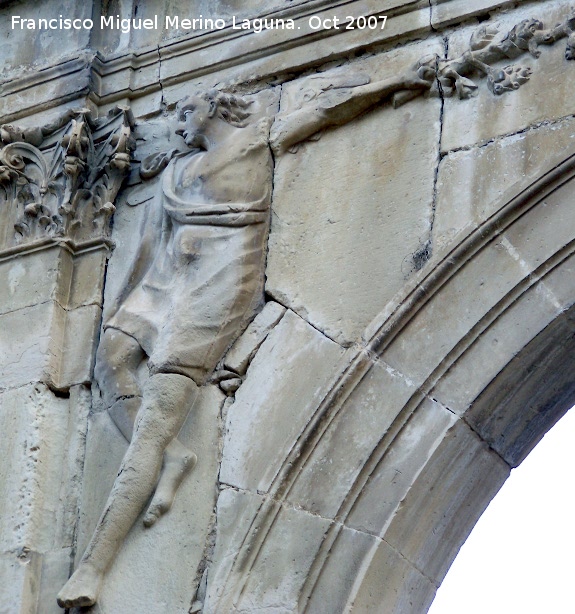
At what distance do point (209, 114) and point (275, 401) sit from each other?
50.1 inches

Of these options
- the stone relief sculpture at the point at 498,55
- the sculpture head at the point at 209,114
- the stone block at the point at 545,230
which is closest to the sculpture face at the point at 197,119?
the sculpture head at the point at 209,114

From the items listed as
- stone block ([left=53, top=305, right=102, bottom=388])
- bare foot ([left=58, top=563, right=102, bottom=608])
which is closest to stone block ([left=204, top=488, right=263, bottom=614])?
bare foot ([left=58, top=563, right=102, bottom=608])

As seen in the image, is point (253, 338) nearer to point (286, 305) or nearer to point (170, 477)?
point (286, 305)

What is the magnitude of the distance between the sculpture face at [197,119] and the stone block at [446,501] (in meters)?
1.65

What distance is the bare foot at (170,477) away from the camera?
4.89 metres

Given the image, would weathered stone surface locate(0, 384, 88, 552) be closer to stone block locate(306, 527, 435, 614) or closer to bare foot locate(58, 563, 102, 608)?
bare foot locate(58, 563, 102, 608)

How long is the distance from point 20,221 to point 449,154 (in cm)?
184

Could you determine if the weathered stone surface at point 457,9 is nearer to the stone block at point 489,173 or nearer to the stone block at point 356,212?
the stone block at point 356,212

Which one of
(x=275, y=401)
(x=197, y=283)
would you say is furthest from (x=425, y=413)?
(x=197, y=283)

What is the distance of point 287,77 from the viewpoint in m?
5.64

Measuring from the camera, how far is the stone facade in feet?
15.4

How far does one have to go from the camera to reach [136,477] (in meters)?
Answer: 4.91

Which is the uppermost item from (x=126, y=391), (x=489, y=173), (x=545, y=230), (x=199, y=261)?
(x=489, y=173)

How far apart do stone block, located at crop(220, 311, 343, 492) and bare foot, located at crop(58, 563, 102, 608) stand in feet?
1.84
